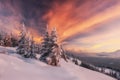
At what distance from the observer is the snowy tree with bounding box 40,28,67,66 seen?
40844 mm

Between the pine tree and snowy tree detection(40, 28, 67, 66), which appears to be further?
the pine tree

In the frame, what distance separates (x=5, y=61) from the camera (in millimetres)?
31141

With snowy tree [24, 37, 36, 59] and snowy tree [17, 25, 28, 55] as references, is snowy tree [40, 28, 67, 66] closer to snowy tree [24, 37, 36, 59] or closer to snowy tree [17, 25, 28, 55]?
snowy tree [24, 37, 36, 59]

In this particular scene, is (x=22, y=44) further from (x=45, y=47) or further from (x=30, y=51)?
(x=45, y=47)

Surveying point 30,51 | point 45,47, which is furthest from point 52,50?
point 30,51

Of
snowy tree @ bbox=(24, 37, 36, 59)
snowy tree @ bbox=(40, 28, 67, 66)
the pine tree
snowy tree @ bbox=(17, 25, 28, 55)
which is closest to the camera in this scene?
snowy tree @ bbox=(40, 28, 67, 66)

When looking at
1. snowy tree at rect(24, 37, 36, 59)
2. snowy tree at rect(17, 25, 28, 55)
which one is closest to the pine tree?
snowy tree at rect(24, 37, 36, 59)

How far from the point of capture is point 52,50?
41.3 meters

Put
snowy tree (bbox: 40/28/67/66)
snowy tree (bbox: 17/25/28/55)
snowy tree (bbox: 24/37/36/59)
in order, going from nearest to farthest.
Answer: snowy tree (bbox: 40/28/67/66) < snowy tree (bbox: 24/37/36/59) < snowy tree (bbox: 17/25/28/55)

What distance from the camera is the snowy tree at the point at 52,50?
4084cm

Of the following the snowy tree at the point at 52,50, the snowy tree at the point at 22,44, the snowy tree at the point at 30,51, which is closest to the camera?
the snowy tree at the point at 52,50

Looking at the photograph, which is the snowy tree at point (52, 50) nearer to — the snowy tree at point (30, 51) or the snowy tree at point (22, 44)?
the snowy tree at point (30, 51)

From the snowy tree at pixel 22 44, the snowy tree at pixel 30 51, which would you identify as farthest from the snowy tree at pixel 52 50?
the snowy tree at pixel 22 44

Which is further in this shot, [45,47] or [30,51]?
[30,51]
